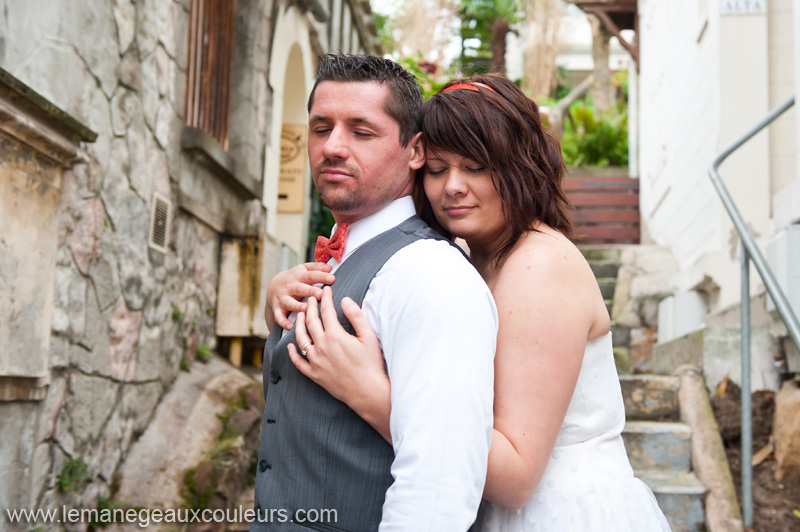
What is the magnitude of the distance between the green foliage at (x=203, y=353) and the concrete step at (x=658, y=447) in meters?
2.34

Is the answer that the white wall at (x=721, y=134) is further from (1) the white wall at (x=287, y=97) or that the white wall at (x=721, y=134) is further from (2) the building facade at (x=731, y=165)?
(1) the white wall at (x=287, y=97)

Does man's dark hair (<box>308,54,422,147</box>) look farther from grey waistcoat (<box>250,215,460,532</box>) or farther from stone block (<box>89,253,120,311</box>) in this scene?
stone block (<box>89,253,120,311</box>)

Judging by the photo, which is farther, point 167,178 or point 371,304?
point 167,178

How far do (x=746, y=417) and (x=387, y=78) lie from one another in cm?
259

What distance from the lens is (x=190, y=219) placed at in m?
4.04

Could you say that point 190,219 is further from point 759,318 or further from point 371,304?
point 759,318

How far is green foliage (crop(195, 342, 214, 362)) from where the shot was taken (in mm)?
4176

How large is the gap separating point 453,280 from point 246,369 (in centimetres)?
365

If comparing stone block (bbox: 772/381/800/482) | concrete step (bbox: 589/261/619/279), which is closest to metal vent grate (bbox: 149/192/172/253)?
stone block (bbox: 772/381/800/482)

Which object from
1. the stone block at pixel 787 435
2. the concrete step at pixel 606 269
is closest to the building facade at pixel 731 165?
the stone block at pixel 787 435

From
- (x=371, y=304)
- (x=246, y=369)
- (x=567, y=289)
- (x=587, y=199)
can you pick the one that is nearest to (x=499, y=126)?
(x=567, y=289)

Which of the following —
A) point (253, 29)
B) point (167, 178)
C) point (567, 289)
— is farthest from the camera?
point (253, 29)

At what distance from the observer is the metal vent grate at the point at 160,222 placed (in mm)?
3479

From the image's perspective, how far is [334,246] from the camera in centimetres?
160
